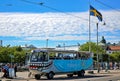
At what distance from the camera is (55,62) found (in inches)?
1511

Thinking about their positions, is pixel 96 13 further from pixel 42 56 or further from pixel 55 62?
pixel 42 56

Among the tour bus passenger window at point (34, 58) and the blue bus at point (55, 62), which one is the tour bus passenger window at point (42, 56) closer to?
the blue bus at point (55, 62)

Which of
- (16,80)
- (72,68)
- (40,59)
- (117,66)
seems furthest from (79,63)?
(117,66)

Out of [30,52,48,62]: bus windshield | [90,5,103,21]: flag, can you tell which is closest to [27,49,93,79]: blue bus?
[30,52,48,62]: bus windshield

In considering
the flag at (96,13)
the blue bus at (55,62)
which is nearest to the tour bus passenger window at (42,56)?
the blue bus at (55,62)

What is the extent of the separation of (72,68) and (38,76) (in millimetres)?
5719

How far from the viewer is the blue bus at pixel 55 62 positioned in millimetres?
36688

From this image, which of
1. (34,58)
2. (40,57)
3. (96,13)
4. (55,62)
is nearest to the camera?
(40,57)

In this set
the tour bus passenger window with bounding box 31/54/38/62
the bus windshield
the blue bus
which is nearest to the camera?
the blue bus

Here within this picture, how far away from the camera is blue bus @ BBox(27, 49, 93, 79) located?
36688mm

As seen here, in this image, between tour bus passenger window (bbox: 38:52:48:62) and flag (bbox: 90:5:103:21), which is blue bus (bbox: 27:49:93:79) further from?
flag (bbox: 90:5:103:21)

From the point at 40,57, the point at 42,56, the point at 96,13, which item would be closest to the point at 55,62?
the point at 42,56

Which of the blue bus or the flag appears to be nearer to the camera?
the blue bus

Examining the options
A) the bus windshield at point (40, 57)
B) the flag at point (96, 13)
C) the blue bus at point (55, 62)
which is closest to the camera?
the blue bus at point (55, 62)
